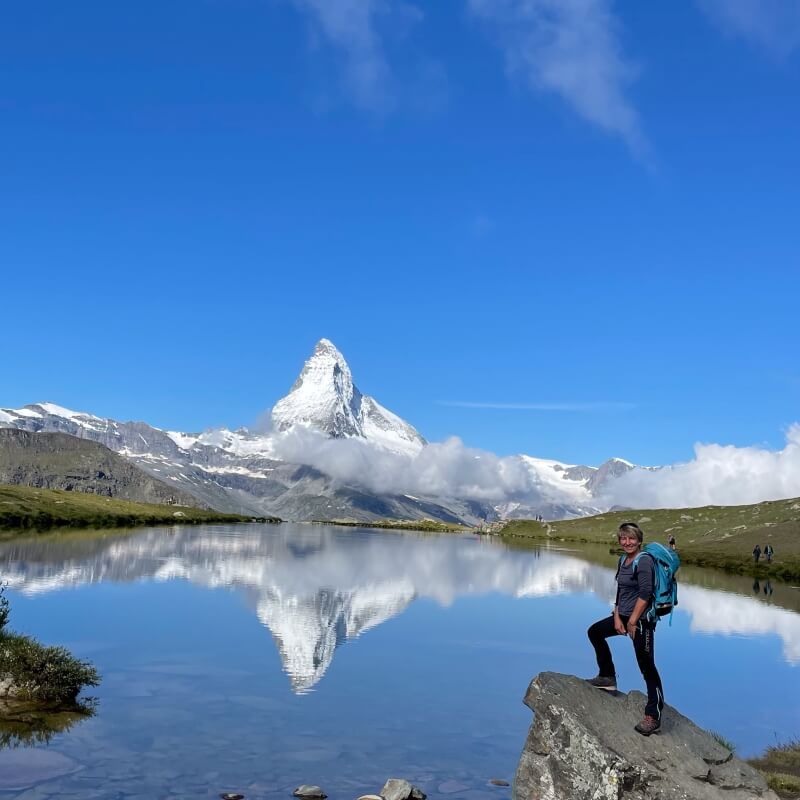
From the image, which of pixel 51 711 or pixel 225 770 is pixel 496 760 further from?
pixel 51 711

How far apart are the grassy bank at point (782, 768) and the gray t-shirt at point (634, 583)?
684cm

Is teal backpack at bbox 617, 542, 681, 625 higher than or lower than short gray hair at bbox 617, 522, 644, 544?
lower

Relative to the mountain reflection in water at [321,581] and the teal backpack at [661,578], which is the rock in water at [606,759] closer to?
the teal backpack at [661,578]

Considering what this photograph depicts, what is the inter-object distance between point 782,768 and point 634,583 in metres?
10.4

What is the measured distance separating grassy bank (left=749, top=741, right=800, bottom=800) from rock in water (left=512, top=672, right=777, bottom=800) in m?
3.86

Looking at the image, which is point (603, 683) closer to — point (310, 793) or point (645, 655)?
point (645, 655)

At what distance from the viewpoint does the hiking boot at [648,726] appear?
18.0 m

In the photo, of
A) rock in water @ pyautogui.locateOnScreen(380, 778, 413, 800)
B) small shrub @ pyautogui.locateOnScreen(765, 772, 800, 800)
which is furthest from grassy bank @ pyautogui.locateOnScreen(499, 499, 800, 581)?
rock in water @ pyautogui.locateOnScreen(380, 778, 413, 800)

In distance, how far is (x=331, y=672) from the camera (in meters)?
34.3

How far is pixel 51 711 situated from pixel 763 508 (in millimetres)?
183554

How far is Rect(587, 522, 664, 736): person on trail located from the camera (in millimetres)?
18094

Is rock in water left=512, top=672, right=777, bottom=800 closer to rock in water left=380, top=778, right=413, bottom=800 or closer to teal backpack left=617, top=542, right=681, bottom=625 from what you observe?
teal backpack left=617, top=542, right=681, bottom=625

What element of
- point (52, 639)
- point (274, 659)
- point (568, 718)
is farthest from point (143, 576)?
point (568, 718)

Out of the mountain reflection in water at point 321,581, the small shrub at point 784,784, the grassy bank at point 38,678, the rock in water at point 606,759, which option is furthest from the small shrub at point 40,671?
the small shrub at point 784,784
